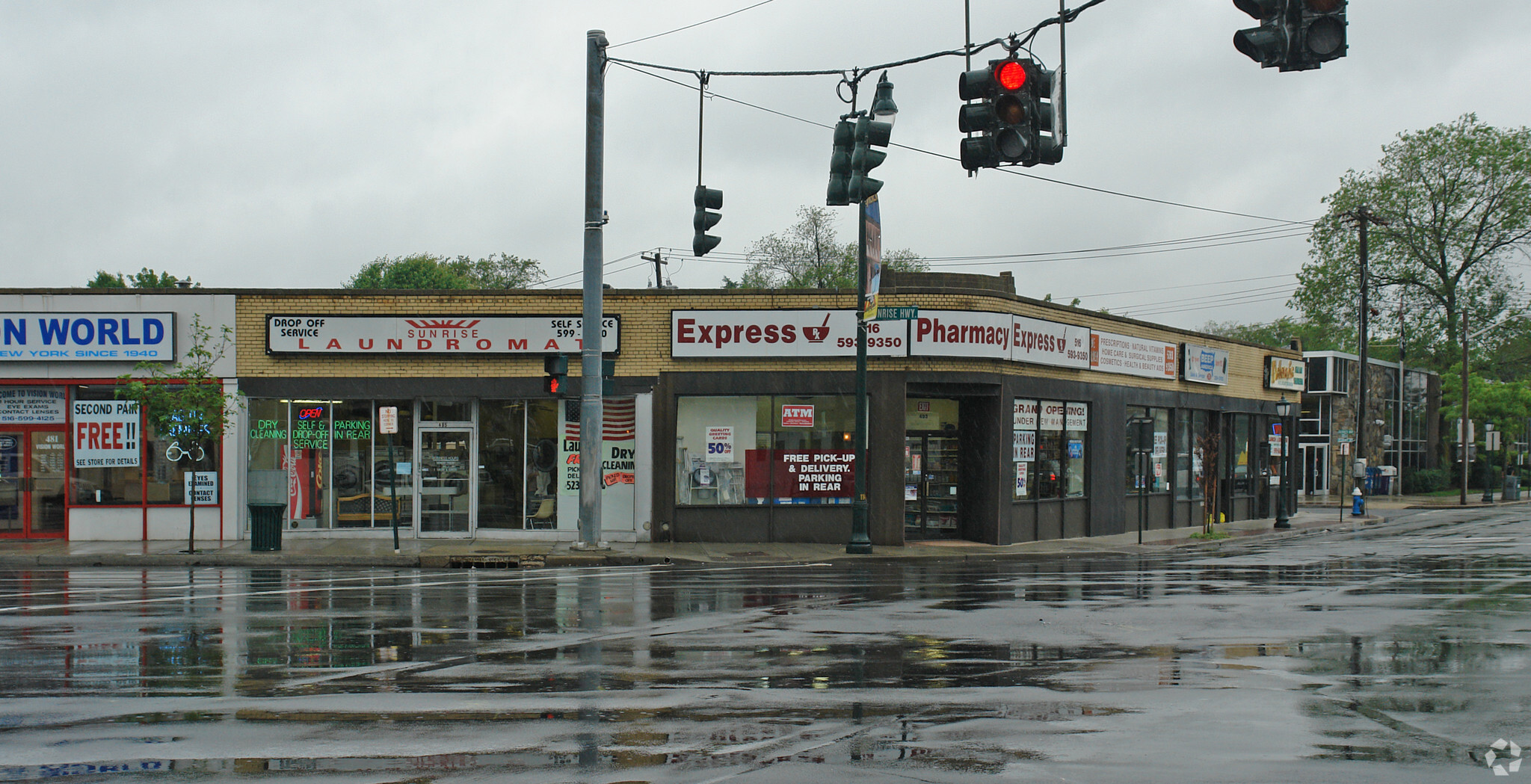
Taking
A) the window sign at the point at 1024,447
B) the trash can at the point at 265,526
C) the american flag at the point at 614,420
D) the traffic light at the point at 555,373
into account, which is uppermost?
the traffic light at the point at 555,373

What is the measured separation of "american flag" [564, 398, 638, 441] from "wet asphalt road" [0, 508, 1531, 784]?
7.91 meters

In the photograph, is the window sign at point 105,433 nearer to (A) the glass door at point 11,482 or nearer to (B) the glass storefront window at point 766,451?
(A) the glass door at point 11,482

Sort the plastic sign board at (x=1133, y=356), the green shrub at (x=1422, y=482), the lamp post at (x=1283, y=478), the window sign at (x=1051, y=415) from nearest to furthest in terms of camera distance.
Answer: the window sign at (x=1051, y=415) → the plastic sign board at (x=1133, y=356) → the lamp post at (x=1283, y=478) → the green shrub at (x=1422, y=482)

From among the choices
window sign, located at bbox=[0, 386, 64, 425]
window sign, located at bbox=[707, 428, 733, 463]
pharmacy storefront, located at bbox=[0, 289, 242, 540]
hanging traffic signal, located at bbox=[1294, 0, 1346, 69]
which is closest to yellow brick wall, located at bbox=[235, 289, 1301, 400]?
pharmacy storefront, located at bbox=[0, 289, 242, 540]

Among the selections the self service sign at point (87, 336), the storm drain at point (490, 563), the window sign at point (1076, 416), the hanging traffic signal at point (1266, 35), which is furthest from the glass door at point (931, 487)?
the hanging traffic signal at point (1266, 35)

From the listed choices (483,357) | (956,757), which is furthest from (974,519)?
(956,757)

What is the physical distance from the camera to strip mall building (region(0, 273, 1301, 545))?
23641mm

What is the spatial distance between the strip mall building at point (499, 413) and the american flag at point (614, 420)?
37 millimetres

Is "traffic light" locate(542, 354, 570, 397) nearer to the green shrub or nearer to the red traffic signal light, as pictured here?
the red traffic signal light

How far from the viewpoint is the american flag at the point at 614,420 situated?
23.9 meters

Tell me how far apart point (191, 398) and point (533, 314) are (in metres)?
6.66

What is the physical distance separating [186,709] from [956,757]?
5250mm

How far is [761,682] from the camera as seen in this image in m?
8.83

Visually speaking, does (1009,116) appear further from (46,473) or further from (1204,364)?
(1204,364)
